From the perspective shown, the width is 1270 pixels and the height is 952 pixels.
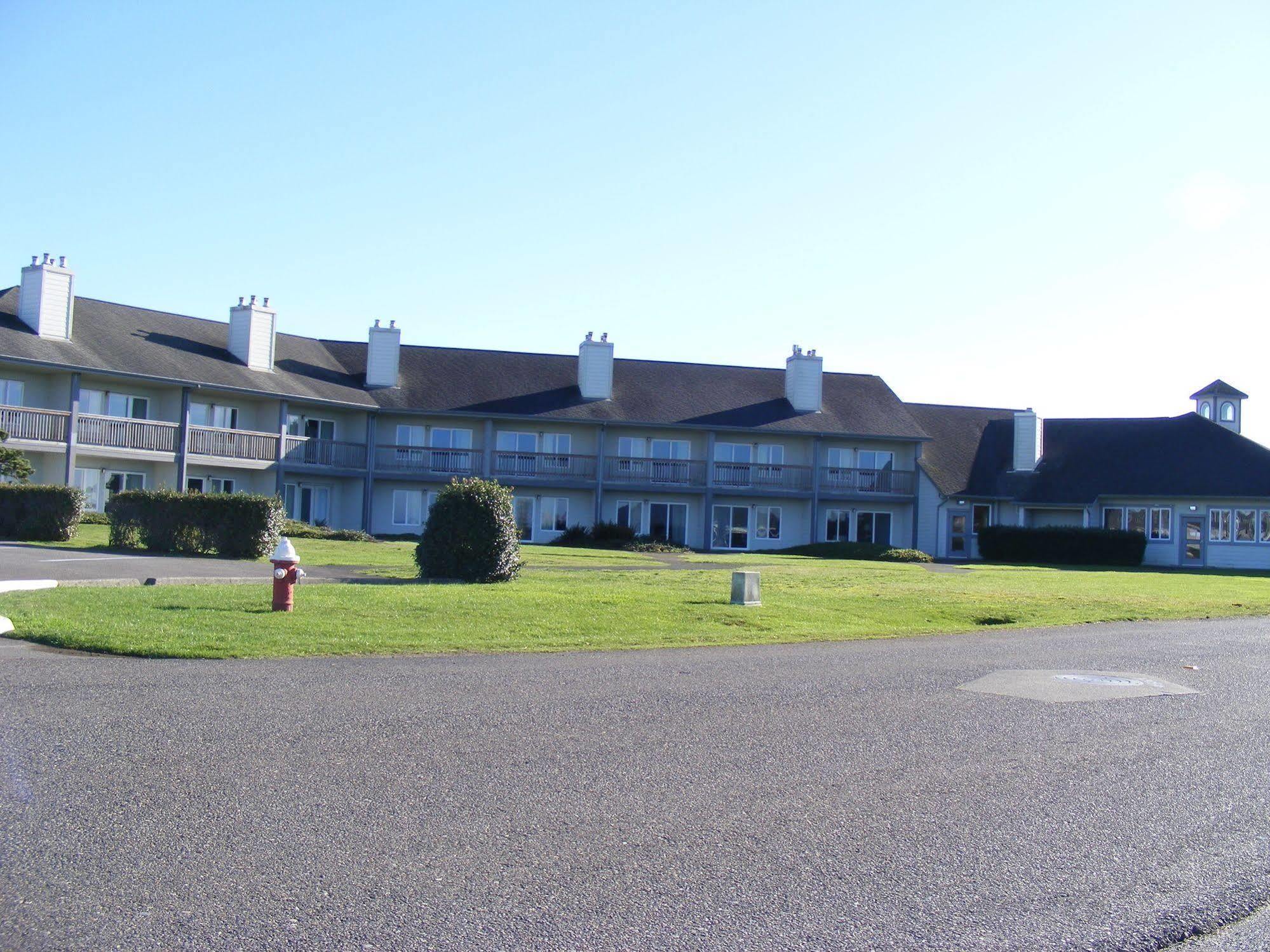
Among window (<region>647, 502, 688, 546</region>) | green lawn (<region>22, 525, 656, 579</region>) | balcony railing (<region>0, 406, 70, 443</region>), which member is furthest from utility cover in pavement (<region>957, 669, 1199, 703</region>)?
window (<region>647, 502, 688, 546</region>)

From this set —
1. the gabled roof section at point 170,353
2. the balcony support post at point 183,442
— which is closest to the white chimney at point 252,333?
the gabled roof section at point 170,353

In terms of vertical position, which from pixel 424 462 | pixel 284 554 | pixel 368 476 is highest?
pixel 424 462

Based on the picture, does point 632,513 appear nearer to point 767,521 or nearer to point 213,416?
point 767,521

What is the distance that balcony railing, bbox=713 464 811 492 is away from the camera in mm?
47156

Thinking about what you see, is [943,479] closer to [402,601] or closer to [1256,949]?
[402,601]

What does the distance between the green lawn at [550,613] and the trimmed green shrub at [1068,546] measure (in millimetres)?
18831

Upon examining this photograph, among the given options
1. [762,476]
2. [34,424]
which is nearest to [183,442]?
[34,424]

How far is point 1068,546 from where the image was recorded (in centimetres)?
4459

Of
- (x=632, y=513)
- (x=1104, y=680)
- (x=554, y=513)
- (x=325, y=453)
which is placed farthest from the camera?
(x=632, y=513)

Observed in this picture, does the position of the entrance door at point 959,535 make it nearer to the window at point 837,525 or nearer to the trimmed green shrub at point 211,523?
the window at point 837,525

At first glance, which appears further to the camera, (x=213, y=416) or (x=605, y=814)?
(x=213, y=416)

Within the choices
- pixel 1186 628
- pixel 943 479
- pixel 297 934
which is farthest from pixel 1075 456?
pixel 297 934

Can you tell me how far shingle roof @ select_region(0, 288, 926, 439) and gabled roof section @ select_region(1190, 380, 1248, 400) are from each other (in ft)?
43.5

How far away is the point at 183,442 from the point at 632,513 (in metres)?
17.1
